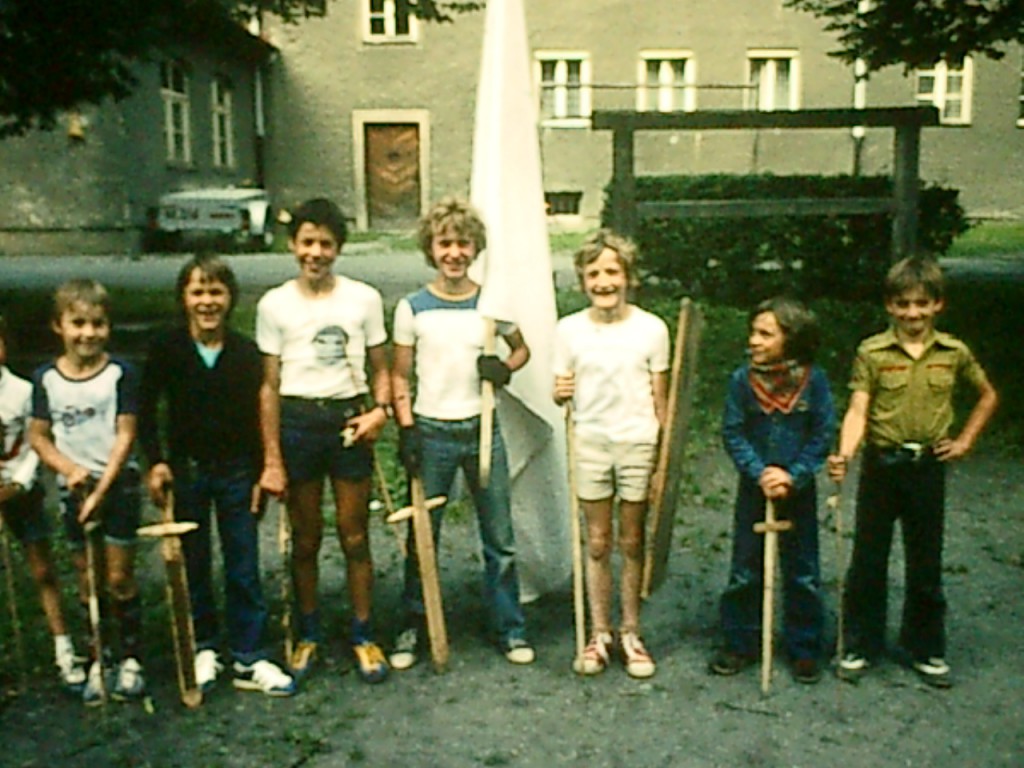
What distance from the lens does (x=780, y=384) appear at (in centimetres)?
443

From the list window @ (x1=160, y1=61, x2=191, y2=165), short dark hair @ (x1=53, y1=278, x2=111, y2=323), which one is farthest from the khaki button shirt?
window @ (x1=160, y1=61, x2=191, y2=165)

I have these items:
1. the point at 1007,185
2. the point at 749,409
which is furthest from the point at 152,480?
the point at 1007,185

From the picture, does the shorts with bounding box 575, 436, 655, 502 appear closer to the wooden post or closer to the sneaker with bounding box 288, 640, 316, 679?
the sneaker with bounding box 288, 640, 316, 679

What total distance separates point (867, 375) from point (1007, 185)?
90.5 feet

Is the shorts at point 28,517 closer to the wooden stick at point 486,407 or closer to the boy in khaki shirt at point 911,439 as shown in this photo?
the wooden stick at point 486,407

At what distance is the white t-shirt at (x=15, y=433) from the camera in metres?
4.40

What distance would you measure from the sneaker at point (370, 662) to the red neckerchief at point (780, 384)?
159 centimetres

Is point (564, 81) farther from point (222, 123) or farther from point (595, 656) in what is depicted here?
point (595, 656)

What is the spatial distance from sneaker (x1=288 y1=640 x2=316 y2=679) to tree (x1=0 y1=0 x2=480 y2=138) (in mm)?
6504

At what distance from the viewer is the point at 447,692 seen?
449cm

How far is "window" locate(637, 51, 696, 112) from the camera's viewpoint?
29.1m

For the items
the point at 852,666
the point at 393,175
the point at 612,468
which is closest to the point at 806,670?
the point at 852,666

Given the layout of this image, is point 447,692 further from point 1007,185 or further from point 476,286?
point 1007,185

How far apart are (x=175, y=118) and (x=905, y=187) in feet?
63.2
